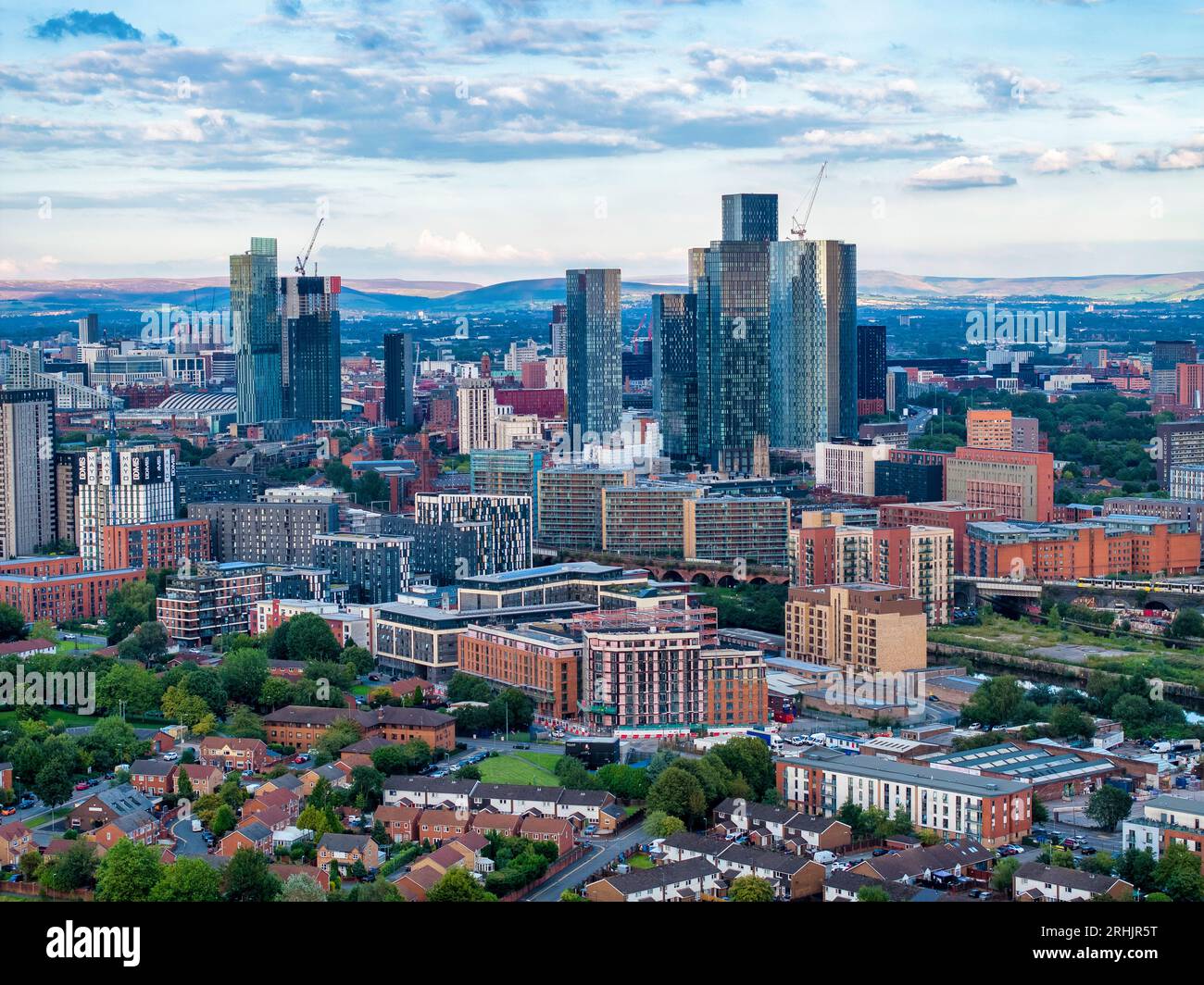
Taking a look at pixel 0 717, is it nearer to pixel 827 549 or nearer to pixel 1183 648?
pixel 827 549

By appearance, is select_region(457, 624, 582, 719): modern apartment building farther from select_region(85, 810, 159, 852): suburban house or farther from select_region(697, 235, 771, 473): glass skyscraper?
select_region(697, 235, 771, 473): glass skyscraper

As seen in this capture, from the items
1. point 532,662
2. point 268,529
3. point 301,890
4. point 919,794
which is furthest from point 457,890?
point 268,529

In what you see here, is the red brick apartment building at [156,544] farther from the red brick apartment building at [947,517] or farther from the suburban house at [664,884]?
the suburban house at [664,884]

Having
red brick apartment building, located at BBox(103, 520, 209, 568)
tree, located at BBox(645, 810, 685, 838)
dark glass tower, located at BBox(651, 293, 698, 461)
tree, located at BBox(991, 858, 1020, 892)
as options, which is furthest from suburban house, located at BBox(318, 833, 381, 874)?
dark glass tower, located at BBox(651, 293, 698, 461)

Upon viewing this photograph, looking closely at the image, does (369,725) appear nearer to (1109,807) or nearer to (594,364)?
(1109,807)

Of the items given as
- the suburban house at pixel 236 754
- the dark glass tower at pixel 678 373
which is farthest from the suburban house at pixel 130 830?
the dark glass tower at pixel 678 373
